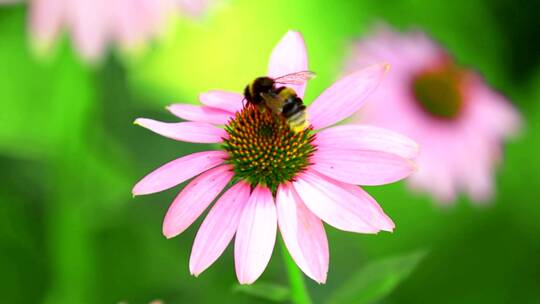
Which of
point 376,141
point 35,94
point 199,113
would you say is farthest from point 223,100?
point 35,94

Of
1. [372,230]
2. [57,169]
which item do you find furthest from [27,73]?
[372,230]

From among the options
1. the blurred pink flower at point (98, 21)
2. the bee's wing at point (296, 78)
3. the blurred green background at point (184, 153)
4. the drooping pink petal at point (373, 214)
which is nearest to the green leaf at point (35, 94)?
the blurred green background at point (184, 153)

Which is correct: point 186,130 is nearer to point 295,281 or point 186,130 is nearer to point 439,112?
point 295,281

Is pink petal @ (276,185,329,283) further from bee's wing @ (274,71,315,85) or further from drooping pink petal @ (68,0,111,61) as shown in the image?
drooping pink petal @ (68,0,111,61)

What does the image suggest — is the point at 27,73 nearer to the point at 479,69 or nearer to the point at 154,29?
the point at 154,29

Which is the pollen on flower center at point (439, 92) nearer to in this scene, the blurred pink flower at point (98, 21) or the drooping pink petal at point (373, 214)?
the blurred pink flower at point (98, 21)

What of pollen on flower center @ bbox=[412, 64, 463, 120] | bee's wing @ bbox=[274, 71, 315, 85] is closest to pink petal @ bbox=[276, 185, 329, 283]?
bee's wing @ bbox=[274, 71, 315, 85]
